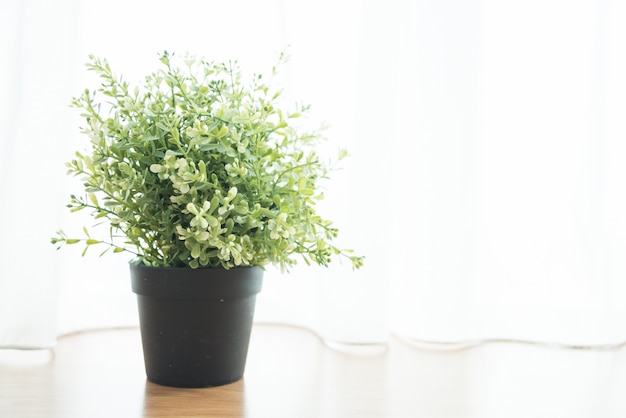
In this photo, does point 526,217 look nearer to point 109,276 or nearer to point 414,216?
point 414,216

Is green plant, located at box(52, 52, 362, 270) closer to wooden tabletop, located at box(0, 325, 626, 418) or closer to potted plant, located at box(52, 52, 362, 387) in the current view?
potted plant, located at box(52, 52, 362, 387)

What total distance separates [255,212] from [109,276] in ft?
1.76

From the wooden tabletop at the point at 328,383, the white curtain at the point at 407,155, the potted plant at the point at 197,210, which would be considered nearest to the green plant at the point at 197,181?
the potted plant at the point at 197,210

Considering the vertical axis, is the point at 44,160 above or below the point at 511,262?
above

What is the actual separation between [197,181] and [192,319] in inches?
7.4

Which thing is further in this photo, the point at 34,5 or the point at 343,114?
the point at 343,114

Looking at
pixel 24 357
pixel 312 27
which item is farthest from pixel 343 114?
pixel 24 357

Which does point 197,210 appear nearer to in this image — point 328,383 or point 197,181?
→ point 197,181

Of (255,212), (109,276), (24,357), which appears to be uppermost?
(255,212)

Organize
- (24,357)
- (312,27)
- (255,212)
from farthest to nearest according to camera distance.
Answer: (312,27) < (24,357) < (255,212)

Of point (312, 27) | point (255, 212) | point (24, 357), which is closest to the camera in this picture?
point (255, 212)

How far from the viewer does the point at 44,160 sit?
1.24 m

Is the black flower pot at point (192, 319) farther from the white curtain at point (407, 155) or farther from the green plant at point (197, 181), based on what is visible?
the white curtain at point (407, 155)

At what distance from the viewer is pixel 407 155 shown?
139 cm
